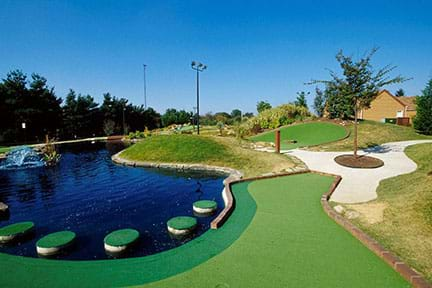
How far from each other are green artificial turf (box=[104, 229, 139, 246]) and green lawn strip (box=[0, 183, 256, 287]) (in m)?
0.37

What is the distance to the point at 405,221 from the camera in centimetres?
362

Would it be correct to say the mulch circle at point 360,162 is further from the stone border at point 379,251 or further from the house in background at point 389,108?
the house in background at point 389,108

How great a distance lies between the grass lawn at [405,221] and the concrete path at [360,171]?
0.38 meters

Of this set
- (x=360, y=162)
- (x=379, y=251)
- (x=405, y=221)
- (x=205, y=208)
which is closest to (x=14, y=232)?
(x=205, y=208)

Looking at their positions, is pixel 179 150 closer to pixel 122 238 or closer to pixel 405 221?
pixel 122 238

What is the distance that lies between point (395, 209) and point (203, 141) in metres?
8.53

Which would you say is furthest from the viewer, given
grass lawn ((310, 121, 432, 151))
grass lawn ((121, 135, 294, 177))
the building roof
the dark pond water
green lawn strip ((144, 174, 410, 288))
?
the building roof

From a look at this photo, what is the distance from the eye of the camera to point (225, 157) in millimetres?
9945

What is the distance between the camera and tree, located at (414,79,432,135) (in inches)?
567

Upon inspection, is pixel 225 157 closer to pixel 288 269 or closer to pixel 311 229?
pixel 311 229

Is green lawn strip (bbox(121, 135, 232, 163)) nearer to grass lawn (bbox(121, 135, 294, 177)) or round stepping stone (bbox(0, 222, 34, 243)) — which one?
grass lawn (bbox(121, 135, 294, 177))

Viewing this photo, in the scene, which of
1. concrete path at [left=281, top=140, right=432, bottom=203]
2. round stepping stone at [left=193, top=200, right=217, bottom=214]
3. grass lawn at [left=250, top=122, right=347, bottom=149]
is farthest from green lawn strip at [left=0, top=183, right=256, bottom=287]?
grass lawn at [left=250, top=122, right=347, bottom=149]

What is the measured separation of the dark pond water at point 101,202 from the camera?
376 centimetres

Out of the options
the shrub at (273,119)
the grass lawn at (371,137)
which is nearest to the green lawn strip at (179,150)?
the grass lawn at (371,137)
